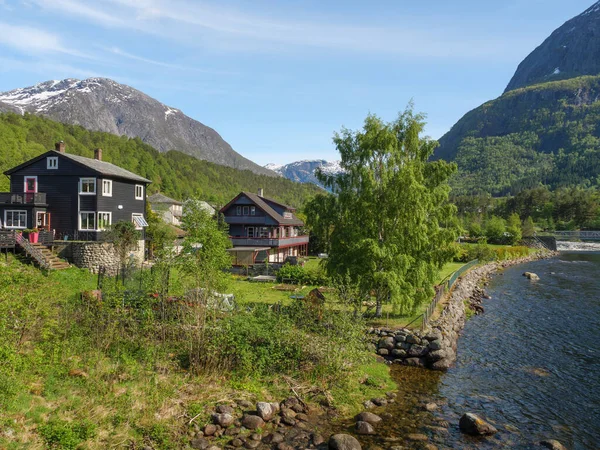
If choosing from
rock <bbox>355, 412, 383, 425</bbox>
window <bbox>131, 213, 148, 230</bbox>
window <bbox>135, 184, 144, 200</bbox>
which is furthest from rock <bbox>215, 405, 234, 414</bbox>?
window <bbox>135, 184, 144, 200</bbox>

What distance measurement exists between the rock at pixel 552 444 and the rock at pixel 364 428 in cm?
565

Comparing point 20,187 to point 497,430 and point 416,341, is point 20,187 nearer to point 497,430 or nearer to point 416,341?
point 416,341

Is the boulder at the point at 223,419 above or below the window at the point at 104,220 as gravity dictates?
below

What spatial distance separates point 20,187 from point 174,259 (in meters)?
27.9

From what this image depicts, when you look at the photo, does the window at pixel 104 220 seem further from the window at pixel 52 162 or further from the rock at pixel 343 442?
the rock at pixel 343 442

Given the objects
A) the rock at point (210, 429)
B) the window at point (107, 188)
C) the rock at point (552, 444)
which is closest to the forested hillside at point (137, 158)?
the window at point (107, 188)

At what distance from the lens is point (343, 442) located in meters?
13.3

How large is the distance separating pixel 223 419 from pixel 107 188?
104ft

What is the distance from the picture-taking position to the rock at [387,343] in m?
22.7

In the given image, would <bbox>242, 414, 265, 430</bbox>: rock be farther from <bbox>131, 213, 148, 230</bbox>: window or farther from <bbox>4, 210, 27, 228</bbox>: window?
<bbox>4, 210, 27, 228</bbox>: window

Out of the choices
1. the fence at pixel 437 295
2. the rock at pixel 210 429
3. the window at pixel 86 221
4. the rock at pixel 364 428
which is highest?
the window at pixel 86 221

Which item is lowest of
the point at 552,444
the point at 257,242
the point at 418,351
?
the point at 552,444

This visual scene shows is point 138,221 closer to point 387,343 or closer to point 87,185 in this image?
point 87,185

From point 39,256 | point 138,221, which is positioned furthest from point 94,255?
point 138,221
